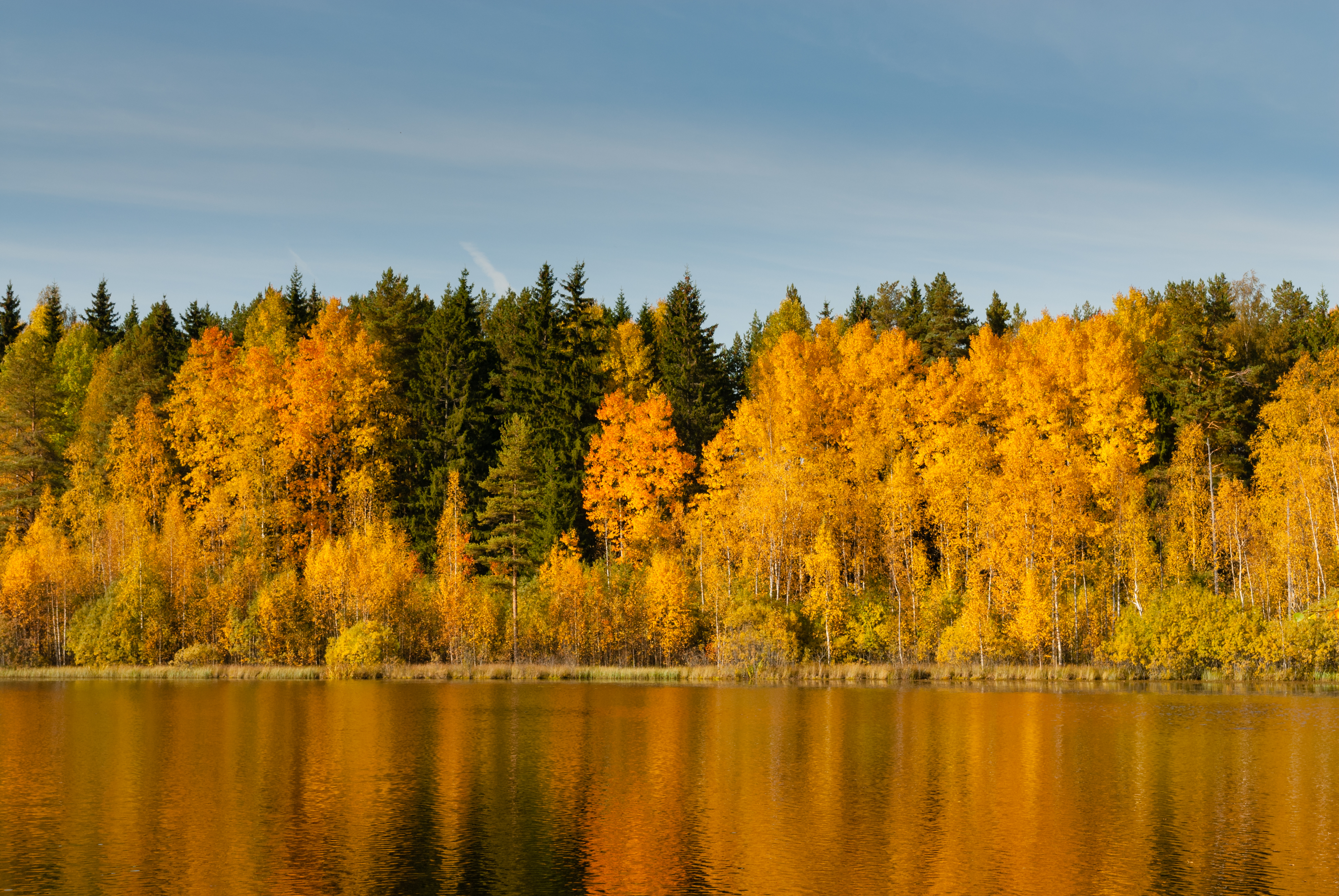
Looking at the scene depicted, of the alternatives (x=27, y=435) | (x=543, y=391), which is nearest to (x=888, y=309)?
(x=543, y=391)

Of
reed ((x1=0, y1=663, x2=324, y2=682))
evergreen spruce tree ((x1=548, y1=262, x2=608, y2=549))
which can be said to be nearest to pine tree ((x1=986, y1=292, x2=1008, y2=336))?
evergreen spruce tree ((x1=548, y1=262, x2=608, y2=549))

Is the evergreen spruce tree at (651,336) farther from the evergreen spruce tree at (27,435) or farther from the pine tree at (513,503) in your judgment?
the evergreen spruce tree at (27,435)

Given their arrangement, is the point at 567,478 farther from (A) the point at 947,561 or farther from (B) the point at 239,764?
(B) the point at 239,764

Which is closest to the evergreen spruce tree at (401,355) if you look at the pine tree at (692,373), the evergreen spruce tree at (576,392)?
the evergreen spruce tree at (576,392)

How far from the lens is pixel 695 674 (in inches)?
2510

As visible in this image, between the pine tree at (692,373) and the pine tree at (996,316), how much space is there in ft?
81.5

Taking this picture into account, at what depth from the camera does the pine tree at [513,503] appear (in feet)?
240

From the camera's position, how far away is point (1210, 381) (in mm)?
71875

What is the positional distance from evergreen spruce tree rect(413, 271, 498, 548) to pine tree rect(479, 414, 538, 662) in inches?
172

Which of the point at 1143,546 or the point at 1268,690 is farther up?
the point at 1143,546

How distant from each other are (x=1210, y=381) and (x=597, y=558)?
136 feet

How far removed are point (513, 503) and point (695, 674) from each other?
1792 cm

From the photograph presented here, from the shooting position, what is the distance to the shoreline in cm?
6006

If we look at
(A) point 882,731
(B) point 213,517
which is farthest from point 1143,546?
(B) point 213,517
